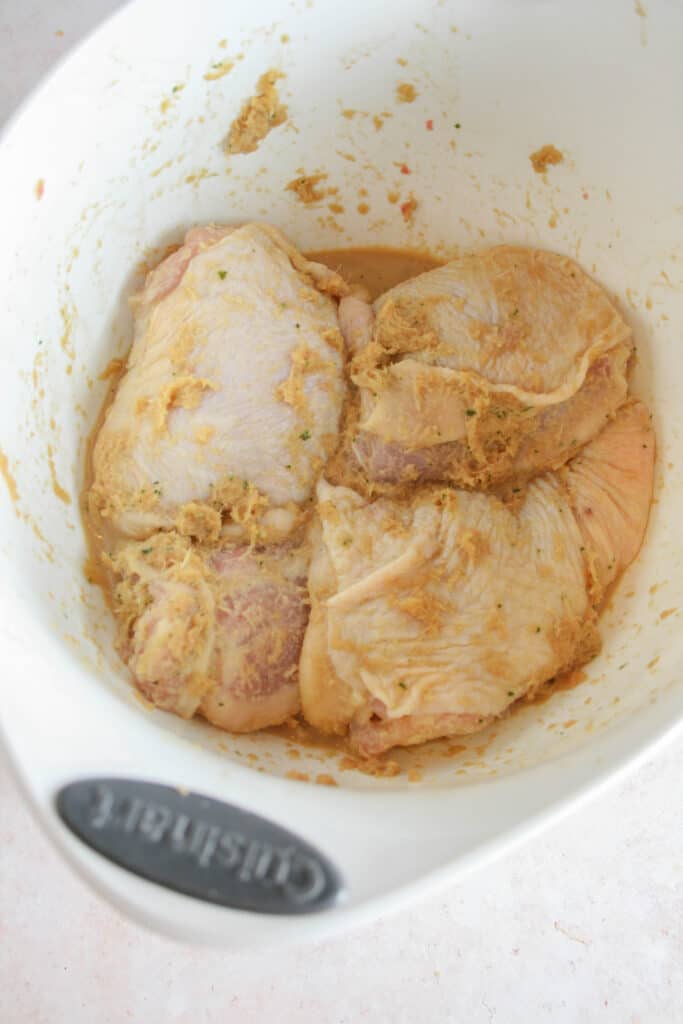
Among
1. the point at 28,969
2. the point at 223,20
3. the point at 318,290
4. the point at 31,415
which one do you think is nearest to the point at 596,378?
the point at 318,290

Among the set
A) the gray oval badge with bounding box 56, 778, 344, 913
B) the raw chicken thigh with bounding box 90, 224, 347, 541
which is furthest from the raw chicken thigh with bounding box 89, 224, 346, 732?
the gray oval badge with bounding box 56, 778, 344, 913

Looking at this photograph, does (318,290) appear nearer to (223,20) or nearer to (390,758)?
(223,20)

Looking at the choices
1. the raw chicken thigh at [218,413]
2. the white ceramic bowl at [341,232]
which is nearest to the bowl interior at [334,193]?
the white ceramic bowl at [341,232]

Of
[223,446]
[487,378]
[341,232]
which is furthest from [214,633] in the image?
[341,232]

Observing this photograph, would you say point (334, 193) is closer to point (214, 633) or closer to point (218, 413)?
point (218, 413)

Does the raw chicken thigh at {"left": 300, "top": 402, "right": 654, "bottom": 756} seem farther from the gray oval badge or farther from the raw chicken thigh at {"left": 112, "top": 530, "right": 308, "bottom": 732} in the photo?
the gray oval badge

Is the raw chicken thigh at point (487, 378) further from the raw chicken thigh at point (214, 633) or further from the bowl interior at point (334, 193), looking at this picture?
the raw chicken thigh at point (214, 633)
